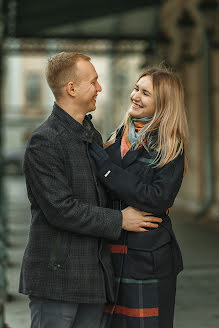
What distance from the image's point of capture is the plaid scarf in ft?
10.2

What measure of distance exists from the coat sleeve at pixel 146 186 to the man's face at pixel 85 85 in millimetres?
291

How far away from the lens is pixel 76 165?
2932 millimetres

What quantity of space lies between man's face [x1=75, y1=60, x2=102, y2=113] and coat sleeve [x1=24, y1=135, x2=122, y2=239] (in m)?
0.22

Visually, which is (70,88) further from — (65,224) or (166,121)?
(65,224)

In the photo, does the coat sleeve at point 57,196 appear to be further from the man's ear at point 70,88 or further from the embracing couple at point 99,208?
the man's ear at point 70,88

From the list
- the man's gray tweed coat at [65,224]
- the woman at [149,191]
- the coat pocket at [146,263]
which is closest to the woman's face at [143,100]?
the woman at [149,191]

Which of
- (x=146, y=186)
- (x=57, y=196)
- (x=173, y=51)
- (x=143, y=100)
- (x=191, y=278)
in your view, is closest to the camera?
(x=57, y=196)

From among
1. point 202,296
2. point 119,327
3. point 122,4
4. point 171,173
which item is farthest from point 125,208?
point 122,4

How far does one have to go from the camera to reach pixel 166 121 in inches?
119

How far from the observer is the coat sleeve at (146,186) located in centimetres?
294

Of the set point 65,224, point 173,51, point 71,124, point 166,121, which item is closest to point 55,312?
point 65,224

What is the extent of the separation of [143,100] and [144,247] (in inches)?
26.0

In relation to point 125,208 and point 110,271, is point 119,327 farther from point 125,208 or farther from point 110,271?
point 125,208

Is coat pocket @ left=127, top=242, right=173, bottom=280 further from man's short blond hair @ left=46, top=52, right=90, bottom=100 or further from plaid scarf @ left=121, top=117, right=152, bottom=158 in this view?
man's short blond hair @ left=46, top=52, right=90, bottom=100
